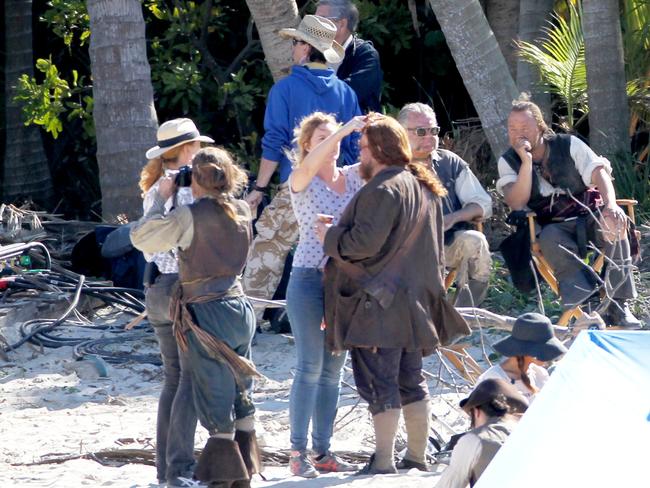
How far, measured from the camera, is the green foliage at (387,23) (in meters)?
11.4

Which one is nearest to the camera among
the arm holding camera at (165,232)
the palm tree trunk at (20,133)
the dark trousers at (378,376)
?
the arm holding camera at (165,232)

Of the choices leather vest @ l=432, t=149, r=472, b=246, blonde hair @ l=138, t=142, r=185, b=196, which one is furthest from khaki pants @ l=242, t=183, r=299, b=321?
blonde hair @ l=138, t=142, r=185, b=196

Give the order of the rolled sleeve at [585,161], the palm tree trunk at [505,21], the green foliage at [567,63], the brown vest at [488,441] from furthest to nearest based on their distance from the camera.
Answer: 1. the palm tree trunk at [505,21]
2. the green foliage at [567,63]
3. the rolled sleeve at [585,161]
4. the brown vest at [488,441]

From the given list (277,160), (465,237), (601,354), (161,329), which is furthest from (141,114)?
(601,354)

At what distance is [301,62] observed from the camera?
24.2ft

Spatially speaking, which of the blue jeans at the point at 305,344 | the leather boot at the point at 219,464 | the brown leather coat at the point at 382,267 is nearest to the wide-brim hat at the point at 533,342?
the brown leather coat at the point at 382,267

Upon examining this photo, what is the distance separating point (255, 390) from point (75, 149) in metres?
6.15

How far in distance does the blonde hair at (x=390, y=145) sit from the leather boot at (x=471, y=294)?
5.57ft

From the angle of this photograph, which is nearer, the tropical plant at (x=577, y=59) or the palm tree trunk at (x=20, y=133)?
the tropical plant at (x=577, y=59)

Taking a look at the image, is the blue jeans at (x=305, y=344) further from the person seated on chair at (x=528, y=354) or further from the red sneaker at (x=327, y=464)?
the person seated on chair at (x=528, y=354)

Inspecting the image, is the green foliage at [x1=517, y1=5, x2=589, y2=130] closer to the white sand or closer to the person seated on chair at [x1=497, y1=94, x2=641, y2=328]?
the person seated on chair at [x1=497, y1=94, x2=641, y2=328]

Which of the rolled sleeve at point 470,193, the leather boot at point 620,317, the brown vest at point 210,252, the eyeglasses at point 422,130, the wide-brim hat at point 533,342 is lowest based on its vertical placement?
the leather boot at point 620,317

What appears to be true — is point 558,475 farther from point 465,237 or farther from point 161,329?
point 465,237

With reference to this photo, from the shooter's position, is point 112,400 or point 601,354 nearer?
point 601,354
